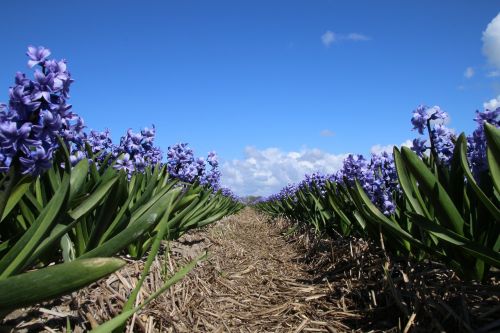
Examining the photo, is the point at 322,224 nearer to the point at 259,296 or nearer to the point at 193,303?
the point at 259,296

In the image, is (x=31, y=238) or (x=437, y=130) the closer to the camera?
(x=31, y=238)

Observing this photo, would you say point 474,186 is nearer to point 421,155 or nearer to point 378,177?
point 421,155

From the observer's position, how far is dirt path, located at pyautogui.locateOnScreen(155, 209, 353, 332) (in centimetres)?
307

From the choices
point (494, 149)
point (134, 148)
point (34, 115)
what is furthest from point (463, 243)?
point (134, 148)

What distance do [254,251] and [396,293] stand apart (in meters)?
4.31

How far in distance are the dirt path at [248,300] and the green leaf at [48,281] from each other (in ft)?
4.44

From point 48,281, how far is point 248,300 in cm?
270

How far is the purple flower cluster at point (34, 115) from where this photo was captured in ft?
6.24

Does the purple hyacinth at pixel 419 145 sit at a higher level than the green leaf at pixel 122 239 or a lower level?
higher

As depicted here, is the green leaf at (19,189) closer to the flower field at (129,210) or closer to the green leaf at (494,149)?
the flower field at (129,210)

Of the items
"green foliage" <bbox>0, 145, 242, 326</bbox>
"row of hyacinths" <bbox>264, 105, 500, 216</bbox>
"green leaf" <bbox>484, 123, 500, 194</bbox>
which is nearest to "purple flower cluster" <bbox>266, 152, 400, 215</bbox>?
"row of hyacinths" <bbox>264, 105, 500, 216</bbox>

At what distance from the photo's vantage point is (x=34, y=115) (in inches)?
77.8

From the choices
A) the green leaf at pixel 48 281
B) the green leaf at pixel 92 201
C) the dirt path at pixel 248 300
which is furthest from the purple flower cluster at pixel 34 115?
the dirt path at pixel 248 300

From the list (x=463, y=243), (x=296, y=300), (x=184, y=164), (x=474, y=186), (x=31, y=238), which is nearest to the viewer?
(x=31, y=238)
